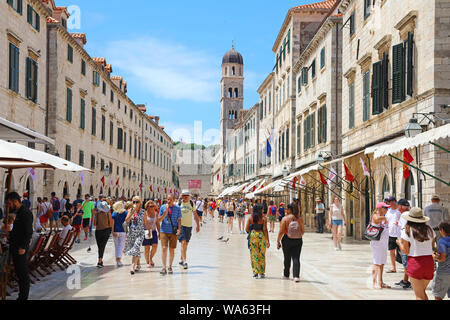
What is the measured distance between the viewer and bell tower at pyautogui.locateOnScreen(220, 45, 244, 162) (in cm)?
9338

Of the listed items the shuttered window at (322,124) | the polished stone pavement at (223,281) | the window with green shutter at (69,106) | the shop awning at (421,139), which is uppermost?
the window with green shutter at (69,106)

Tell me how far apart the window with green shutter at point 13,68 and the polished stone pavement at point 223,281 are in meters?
10.2

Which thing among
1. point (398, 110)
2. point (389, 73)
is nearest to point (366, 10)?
point (389, 73)

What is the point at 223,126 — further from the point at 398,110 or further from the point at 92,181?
the point at 398,110

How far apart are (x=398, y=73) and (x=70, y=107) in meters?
20.8

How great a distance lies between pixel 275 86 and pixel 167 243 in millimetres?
31387

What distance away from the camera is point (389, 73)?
16719mm

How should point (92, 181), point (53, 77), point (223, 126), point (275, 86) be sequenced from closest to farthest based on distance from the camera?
1. point (53, 77)
2. point (92, 181)
3. point (275, 86)
4. point (223, 126)

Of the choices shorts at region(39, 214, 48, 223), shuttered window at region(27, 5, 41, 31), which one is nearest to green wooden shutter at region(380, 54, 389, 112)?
shorts at region(39, 214, 48, 223)

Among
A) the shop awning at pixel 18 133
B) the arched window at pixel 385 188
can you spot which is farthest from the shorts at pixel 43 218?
the arched window at pixel 385 188

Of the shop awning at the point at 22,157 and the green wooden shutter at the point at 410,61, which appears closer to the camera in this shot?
the shop awning at the point at 22,157

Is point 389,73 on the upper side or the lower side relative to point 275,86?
lower

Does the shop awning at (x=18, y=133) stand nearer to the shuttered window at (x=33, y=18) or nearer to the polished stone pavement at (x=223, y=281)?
the polished stone pavement at (x=223, y=281)

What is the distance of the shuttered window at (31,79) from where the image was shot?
2436 cm
